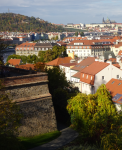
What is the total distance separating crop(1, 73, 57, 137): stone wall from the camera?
1466 cm

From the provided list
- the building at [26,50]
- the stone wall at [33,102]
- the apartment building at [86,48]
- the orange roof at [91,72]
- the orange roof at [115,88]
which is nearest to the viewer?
the stone wall at [33,102]

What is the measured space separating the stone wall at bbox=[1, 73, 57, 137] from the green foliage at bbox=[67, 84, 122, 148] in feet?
6.90

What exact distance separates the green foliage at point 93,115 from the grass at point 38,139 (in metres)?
1.80

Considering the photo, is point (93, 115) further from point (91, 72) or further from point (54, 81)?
point (91, 72)

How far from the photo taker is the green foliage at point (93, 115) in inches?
607

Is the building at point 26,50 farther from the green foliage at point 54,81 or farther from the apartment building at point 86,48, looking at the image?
the green foliage at point 54,81

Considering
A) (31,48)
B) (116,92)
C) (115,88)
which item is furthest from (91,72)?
(31,48)

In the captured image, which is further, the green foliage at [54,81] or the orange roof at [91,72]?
the orange roof at [91,72]

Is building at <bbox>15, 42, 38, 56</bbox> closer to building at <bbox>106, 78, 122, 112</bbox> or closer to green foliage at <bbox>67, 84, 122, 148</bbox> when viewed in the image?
building at <bbox>106, 78, 122, 112</bbox>

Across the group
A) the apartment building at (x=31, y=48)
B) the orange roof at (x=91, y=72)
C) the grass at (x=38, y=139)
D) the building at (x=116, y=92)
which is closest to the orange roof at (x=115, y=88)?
the building at (x=116, y=92)

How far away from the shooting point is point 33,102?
1513cm

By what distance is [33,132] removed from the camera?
1536cm

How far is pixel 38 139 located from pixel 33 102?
6.86 ft

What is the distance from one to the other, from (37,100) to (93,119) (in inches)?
142
